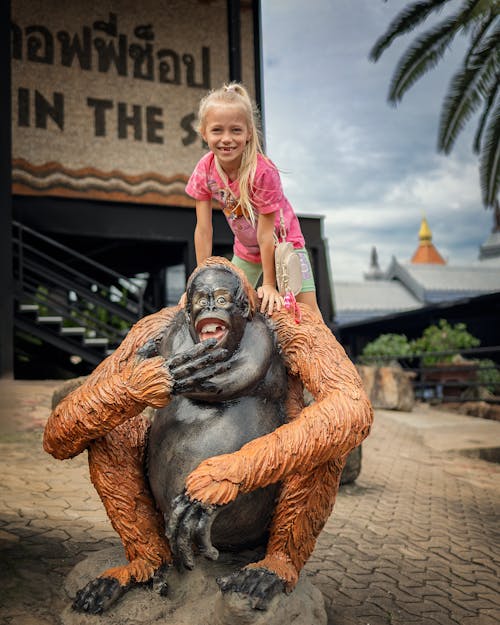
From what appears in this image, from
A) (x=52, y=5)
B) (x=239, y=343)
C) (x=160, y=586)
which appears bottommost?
(x=160, y=586)

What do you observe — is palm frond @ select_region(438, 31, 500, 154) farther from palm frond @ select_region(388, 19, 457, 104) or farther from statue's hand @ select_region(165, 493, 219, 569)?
statue's hand @ select_region(165, 493, 219, 569)

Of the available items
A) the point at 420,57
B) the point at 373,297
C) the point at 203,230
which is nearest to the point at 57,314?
the point at 420,57

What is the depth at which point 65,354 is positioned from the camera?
9.36m

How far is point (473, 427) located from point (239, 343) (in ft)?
24.5

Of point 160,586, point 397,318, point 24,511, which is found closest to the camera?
point 160,586

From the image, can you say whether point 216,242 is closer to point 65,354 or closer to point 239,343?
point 65,354

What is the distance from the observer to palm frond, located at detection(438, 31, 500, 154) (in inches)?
280

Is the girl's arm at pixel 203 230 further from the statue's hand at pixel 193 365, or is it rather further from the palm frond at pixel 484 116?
the palm frond at pixel 484 116

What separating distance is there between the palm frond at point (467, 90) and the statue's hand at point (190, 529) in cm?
679

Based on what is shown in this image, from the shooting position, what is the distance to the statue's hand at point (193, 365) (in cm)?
194

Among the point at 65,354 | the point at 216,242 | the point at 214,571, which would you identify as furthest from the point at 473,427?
the point at 214,571

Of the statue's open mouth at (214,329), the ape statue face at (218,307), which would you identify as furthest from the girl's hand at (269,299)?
the statue's open mouth at (214,329)

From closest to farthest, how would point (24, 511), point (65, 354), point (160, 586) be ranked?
point (160, 586) < point (24, 511) < point (65, 354)

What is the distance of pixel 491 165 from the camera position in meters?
7.56
